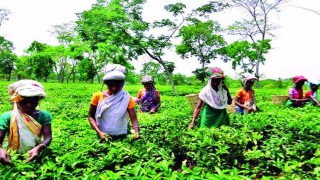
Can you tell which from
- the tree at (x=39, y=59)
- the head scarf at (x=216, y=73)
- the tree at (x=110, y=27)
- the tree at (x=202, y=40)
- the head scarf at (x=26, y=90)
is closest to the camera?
the head scarf at (x=26, y=90)

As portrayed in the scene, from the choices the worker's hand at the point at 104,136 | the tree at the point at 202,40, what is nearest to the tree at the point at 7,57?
the tree at the point at 202,40

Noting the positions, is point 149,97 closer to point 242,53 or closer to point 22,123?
point 22,123

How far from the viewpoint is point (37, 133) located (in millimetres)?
2758

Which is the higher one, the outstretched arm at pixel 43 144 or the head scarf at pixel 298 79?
the head scarf at pixel 298 79

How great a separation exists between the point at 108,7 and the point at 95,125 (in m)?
15.5

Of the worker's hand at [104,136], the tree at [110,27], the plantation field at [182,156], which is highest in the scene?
the tree at [110,27]

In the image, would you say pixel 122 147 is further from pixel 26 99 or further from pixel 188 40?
pixel 188 40

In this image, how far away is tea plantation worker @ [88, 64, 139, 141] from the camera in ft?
11.0

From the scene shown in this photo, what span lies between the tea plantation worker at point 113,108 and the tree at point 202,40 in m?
31.0

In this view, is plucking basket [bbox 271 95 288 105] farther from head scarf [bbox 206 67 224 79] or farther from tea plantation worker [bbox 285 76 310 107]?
head scarf [bbox 206 67 224 79]

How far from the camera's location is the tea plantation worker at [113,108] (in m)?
3.36

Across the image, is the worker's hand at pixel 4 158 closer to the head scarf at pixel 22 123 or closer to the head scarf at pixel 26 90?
the head scarf at pixel 22 123

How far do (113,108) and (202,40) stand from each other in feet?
112

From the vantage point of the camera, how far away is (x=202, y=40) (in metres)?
36.5
